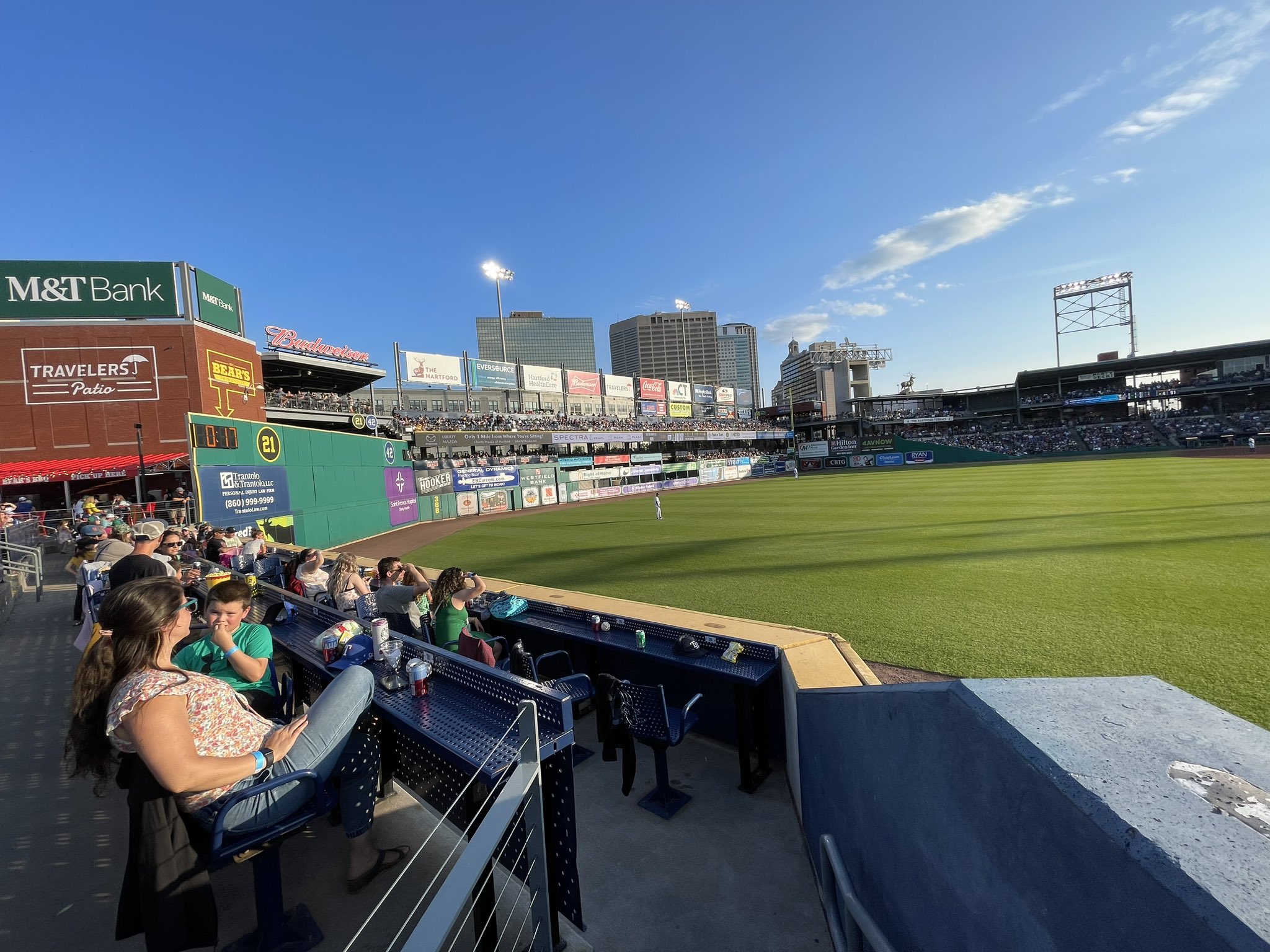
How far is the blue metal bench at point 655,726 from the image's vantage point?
4.21 meters

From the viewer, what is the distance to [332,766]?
3.05 meters

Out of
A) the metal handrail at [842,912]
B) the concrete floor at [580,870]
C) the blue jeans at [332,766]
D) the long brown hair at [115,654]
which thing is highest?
the long brown hair at [115,654]

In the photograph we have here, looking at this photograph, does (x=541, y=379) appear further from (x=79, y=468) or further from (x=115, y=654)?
(x=115, y=654)

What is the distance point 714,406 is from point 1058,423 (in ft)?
145

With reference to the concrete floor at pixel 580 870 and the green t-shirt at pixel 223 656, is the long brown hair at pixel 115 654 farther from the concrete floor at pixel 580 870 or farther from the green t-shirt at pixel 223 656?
the concrete floor at pixel 580 870

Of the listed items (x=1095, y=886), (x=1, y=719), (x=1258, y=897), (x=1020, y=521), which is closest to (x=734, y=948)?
(x=1095, y=886)

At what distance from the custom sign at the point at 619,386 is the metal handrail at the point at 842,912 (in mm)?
64520

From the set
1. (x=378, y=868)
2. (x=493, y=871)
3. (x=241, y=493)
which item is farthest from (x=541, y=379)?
(x=493, y=871)

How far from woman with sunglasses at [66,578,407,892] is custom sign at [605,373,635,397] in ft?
210

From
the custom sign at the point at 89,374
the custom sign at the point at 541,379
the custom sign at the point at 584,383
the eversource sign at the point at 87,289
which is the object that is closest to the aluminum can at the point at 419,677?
the custom sign at the point at 89,374

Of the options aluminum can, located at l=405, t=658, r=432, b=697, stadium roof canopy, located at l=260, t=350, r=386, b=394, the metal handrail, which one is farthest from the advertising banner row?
the metal handrail

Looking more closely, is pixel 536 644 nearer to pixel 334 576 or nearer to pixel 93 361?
pixel 334 576

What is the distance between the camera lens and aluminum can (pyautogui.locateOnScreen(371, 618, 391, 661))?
4.30 metres

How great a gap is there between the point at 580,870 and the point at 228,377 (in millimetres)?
38244
